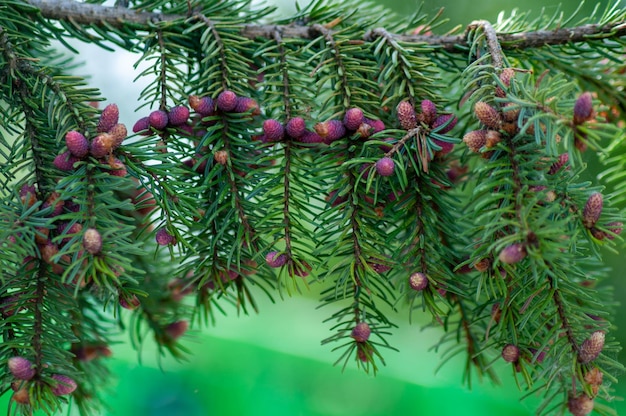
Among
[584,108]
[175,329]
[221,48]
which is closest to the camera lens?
[584,108]

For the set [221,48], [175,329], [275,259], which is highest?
[221,48]

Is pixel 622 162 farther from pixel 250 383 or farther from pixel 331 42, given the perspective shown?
pixel 250 383

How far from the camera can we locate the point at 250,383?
781 millimetres

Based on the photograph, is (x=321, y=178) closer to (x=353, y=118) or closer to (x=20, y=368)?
(x=353, y=118)

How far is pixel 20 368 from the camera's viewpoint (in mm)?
277

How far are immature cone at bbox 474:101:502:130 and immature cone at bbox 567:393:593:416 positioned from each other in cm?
15

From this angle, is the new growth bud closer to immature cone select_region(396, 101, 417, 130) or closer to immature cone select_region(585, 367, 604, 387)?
immature cone select_region(396, 101, 417, 130)

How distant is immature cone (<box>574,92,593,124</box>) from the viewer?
0.82 ft

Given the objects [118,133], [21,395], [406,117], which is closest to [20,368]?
[21,395]

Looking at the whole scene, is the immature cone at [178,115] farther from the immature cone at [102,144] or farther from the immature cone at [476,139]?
the immature cone at [476,139]

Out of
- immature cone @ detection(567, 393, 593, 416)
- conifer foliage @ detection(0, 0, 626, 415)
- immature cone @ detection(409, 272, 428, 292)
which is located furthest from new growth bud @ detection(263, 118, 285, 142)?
immature cone @ detection(567, 393, 593, 416)

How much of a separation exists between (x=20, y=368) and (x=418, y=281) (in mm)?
194

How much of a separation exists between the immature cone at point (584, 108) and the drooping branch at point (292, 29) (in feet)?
0.45

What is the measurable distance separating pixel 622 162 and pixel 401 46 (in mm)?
184
